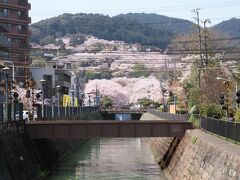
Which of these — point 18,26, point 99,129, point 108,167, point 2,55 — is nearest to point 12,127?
point 99,129

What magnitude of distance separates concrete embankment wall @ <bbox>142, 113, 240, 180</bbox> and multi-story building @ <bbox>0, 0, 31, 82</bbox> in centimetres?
6166

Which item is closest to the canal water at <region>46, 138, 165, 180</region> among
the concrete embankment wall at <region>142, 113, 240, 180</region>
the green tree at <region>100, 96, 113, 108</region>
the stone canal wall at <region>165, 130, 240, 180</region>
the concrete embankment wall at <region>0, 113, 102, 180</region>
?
the concrete embankment wall at <region>0, 113, 102, 180</region>

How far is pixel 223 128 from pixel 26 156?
46.8 ft

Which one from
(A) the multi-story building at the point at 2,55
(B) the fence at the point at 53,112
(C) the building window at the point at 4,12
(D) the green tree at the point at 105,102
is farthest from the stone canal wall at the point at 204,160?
(D) the green tree at the point at 105,102

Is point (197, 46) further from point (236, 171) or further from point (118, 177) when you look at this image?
point (236, 171)

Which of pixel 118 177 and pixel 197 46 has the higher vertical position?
pixel 197 46

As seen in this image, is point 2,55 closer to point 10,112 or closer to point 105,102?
point 10,112

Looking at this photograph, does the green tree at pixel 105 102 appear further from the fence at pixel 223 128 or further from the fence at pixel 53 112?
the fence at pixel 223 128

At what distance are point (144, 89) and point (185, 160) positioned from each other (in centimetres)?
15792

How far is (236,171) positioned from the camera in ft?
71.3

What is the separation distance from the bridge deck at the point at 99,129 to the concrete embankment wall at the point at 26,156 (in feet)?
4.53

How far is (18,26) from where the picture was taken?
10400 centimetres

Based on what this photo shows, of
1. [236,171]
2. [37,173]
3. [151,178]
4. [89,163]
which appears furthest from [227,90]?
[236,171]

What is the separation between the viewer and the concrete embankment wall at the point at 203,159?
23.6 m
